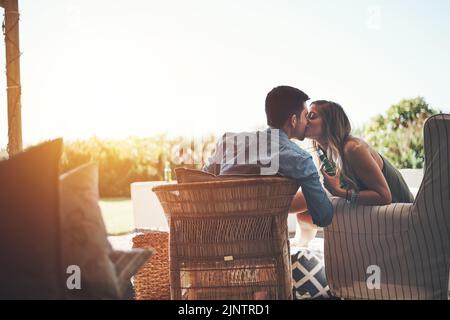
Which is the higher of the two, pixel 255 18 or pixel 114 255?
pixel 255 18

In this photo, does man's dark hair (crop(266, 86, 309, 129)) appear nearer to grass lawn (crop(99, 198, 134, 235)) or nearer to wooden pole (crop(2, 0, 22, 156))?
wooden pole (crop(2, 0, 22, 156))

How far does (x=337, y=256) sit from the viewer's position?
7.68 ft

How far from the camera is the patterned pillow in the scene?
266 cm

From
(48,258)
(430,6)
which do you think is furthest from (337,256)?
(430,6)

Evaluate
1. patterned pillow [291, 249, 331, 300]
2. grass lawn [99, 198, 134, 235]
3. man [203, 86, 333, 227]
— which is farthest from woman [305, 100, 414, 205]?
grass lawn [99, 198, 134, 235]

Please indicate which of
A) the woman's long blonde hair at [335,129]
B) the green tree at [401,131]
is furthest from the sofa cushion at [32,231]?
the green tree at [401,131]

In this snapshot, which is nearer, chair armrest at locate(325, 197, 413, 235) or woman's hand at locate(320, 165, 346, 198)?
chair armrest at locate(325, 197, 413, 235)

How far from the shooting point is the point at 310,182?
6.34 feet

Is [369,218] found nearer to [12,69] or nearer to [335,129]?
[335,129]

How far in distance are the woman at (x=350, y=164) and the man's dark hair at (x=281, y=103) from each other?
28cm

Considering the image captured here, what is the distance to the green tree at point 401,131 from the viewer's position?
7.05m

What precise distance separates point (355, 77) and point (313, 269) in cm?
347

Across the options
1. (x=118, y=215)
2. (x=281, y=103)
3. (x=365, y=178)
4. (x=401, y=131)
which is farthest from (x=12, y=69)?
(x=118, y=215)
